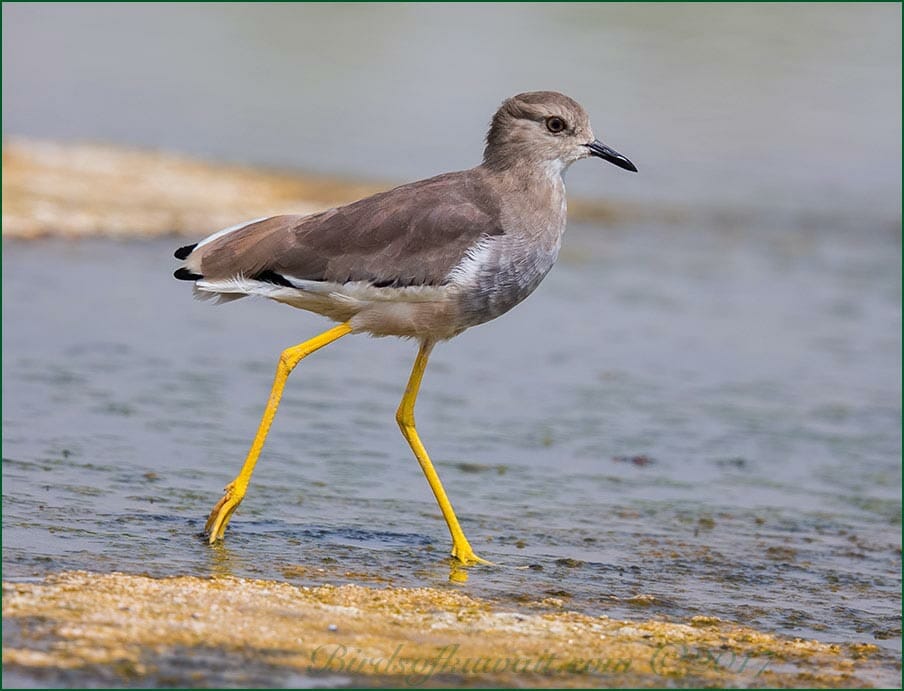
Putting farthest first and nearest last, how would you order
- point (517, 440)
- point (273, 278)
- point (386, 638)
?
point (517, 440), point (273, 278), point (386, 638)

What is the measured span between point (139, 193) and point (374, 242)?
1040 centimetres

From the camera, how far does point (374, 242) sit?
754 cm

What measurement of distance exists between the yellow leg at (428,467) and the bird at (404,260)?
0.01 meters

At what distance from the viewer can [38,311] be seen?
12625mm

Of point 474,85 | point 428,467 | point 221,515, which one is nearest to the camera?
point 221,515

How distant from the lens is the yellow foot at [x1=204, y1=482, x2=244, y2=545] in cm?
741

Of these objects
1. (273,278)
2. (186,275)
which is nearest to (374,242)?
(273,278)

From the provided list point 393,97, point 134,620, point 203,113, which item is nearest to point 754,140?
point 393,97

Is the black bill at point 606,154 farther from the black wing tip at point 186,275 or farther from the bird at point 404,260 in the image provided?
the black wing tip at point 186,275

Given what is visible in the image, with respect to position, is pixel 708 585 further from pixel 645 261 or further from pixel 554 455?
pixel 645 261

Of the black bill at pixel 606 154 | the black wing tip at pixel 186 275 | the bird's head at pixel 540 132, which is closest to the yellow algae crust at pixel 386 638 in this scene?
the black wing tip at pixel 186 275

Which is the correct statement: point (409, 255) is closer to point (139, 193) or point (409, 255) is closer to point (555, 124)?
point (555, 124)

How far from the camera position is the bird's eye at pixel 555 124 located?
7965mm

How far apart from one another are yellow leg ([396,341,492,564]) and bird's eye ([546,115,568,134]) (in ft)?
4.03
